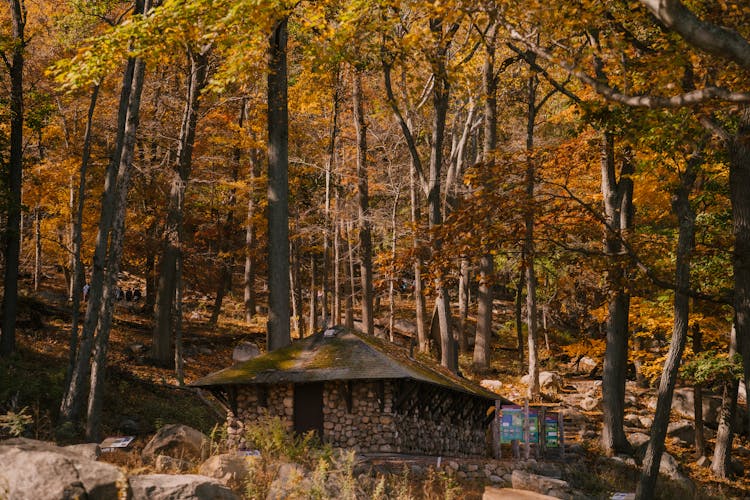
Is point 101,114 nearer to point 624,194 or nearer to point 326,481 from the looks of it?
point 624,194

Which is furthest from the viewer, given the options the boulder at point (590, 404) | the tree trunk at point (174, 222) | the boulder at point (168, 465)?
the boulder at point (590, 404)

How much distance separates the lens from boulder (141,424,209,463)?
12148 mm

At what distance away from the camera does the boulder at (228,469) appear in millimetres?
10281

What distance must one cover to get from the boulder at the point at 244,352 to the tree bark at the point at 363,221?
4.31 meters

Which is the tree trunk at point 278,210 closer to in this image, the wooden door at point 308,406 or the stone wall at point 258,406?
the stone wall at point 258,406

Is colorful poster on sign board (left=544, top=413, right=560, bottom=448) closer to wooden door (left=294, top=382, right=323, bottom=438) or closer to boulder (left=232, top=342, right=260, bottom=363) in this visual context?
wooden door (left=294, top=382, right=323, bottom=438)

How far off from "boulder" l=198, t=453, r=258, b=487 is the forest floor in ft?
3.64

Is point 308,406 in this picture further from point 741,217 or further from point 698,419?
point 698,419

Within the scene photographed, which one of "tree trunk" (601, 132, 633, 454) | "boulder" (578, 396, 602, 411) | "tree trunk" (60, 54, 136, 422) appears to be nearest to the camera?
"tree trunk" (60, 54, 136, 422)

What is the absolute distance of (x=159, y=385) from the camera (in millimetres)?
23875

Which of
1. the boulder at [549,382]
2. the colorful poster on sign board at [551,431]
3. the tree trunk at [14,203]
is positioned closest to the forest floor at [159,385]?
the boulder at [549,382]

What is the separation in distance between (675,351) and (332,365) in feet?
25.5

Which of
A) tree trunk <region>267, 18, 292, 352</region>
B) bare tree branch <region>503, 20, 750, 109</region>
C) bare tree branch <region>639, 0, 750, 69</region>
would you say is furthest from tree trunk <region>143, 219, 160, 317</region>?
bare tree branch <region>639, 0, 750, 69</region>

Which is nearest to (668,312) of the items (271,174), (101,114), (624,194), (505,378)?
(624,194)
